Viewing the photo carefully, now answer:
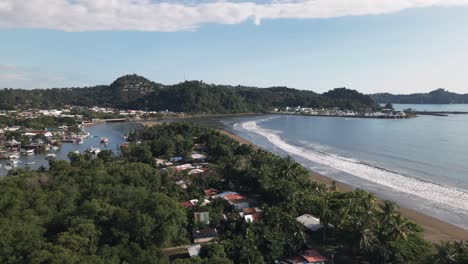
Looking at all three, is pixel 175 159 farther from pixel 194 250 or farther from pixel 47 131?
pixel 47 131

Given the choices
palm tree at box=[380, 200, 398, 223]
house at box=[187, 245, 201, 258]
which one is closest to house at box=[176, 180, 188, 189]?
house at box=[187, 245, 201, 258]

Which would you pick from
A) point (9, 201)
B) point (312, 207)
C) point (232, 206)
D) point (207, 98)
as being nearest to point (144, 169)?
point (232, 206)

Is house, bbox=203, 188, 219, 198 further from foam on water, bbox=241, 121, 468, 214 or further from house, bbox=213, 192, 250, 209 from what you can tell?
foam on water, bbox=241, 121, 468, 214

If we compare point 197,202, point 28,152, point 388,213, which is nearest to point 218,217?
point 197,202

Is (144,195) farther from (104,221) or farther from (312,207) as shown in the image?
(312,207)

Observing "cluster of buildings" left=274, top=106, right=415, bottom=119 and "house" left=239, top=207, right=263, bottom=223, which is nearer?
"house" left=239, top=207, right=263, bottom=223
